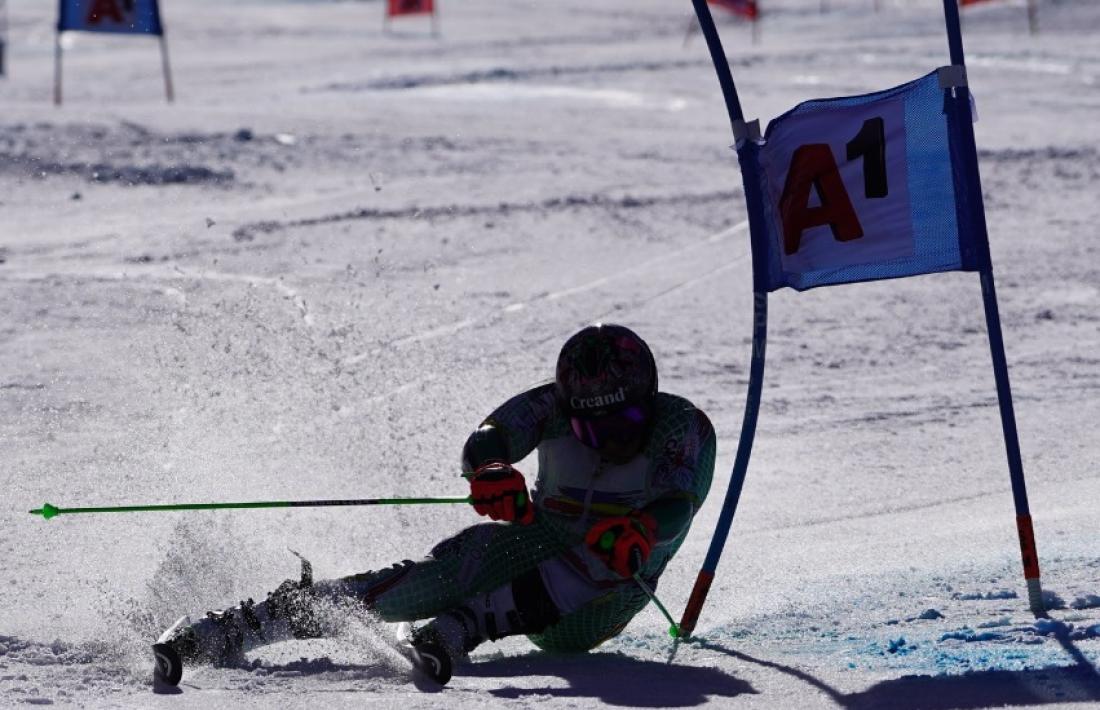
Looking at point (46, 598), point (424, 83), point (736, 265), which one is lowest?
point (46, 598)

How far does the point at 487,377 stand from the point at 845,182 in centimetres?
418

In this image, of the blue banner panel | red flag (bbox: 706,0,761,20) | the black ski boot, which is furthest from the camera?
red flag (bbox: 706,0,761,20)

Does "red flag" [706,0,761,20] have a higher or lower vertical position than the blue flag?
higher

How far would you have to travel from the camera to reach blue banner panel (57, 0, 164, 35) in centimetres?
1708

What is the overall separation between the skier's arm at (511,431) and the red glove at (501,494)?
0.21 meters

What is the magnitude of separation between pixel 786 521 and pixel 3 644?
130 inches

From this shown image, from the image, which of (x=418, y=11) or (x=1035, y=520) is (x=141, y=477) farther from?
(x=418, y=11)

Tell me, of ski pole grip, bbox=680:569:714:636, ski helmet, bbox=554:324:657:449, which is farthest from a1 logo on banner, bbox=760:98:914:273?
ski pole grip, bbox=680:569:714:636

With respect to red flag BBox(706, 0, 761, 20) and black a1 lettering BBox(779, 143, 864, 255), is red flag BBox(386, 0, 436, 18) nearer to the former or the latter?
red flag BBox(706, 0, 761, 20)

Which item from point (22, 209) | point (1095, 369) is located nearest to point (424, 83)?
point (22, 209)

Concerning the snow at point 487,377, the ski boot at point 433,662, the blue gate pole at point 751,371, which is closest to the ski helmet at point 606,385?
the blue gate pole at point 751,371

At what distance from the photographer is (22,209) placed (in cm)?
1332

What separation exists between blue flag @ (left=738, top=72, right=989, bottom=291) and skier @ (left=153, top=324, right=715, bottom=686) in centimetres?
70

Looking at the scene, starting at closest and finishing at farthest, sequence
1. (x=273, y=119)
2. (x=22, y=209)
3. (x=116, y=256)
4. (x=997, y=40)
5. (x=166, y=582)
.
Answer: (x=166, y=582), (x=116, y=256), (x=22, y=209), (x=273, y=119), (x=997, y=40)
